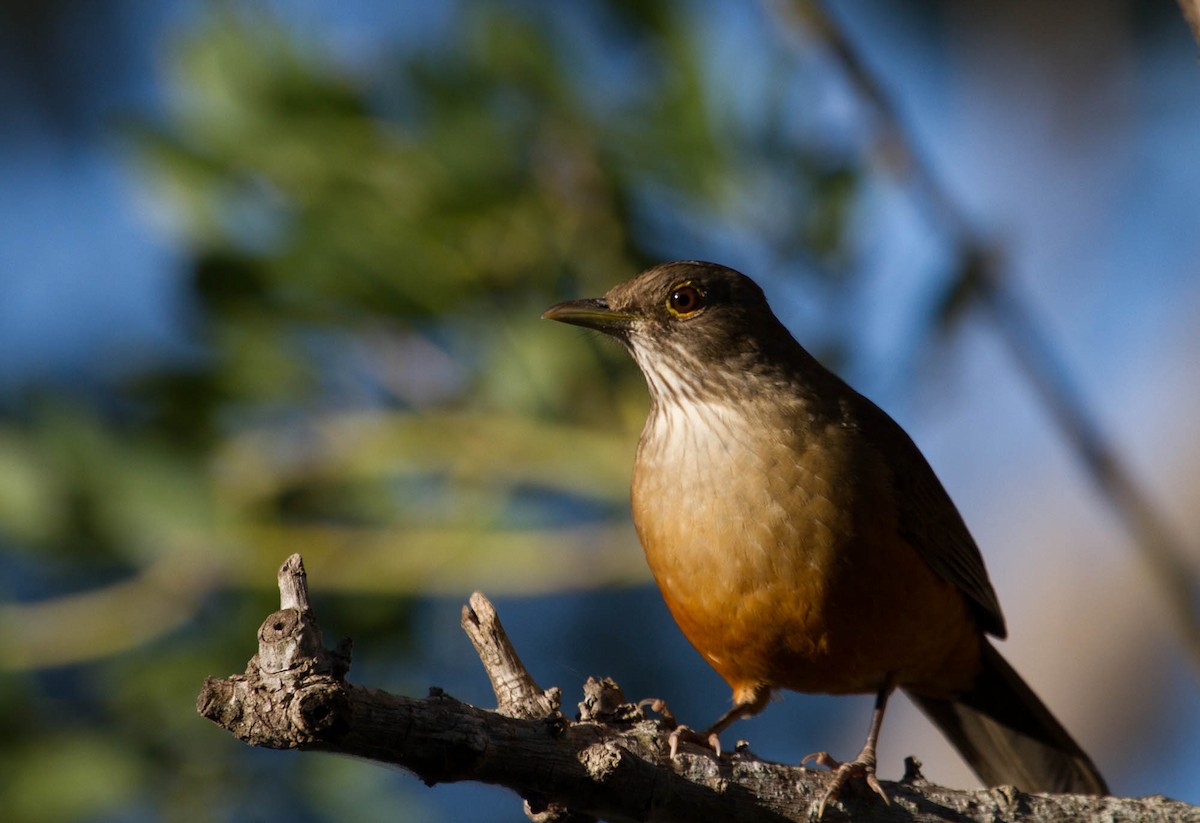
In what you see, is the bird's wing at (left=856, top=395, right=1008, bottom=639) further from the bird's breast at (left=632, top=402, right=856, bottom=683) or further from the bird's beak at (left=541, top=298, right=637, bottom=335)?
the bird's beak at (left=541, top=298, right=637, bottom=335)

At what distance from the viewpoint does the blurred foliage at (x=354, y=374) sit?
5.63 metres

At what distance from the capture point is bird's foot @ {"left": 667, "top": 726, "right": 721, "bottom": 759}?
13.5ft

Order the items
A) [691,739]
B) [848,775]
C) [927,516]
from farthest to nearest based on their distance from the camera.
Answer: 1. [927,516]
2. [691,739]
3. [848,775]

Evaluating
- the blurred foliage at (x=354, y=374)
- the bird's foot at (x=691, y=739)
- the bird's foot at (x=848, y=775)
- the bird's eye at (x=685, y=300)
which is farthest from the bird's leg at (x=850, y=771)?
the bird's eye at (x=685, y=300)

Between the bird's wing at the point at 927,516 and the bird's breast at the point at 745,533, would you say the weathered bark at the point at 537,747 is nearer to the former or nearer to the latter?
the bird's breast at the point at 745,533

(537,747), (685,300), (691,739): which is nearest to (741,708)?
(691,739)

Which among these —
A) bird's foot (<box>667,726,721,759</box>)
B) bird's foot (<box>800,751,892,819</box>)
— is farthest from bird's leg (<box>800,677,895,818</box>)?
bird's foot (<box>667,726,721,759</box>)

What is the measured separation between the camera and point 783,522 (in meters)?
5.06

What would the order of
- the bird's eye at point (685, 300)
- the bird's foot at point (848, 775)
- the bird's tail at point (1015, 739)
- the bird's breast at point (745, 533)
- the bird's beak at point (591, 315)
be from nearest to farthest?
the bird's foot at point (848, 775), the bird's breast at point (745, 533), the bird's beak at point (591, 315), the bird's eye at point (685, 300), the bird's tail at point (1015, 739)

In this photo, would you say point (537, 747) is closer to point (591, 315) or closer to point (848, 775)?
point (848, 775)

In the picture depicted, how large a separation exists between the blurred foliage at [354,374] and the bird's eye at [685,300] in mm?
181

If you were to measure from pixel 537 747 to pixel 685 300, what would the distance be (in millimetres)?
2689

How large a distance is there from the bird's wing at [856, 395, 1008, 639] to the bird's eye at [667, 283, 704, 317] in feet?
2.65

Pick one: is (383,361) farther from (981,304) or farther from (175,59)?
(981,304)
